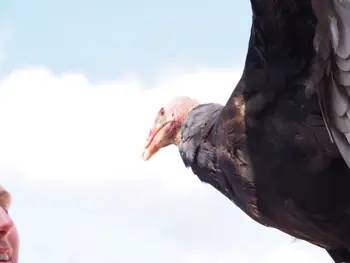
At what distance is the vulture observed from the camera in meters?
3.12

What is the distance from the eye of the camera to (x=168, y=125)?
4.21 metres

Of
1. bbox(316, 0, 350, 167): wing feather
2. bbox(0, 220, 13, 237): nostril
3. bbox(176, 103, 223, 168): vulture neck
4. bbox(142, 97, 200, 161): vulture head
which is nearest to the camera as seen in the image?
bbox(316, 0, 350, 167): wing feather

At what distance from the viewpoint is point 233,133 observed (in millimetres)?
3506

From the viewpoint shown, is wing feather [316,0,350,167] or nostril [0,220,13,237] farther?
nostril [0,220,13,237]

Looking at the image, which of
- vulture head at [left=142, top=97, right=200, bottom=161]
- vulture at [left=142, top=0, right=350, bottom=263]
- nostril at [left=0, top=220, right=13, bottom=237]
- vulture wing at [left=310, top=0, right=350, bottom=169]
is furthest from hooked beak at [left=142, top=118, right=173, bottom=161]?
vulture wing at [left=310, top=0, right=350, bottom=169]

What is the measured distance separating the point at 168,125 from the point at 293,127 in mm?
989

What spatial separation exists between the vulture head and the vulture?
1.78 ft

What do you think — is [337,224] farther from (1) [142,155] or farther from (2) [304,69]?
(1) [142,155]

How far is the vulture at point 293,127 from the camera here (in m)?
3.12

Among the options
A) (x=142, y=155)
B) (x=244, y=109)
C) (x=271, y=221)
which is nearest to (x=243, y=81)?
(x=244, y=109)

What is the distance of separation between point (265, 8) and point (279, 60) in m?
0.20

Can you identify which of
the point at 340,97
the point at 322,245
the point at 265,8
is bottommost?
the point at 322,245

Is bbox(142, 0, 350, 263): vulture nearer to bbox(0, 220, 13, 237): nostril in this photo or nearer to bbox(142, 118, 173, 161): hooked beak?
bbox(142, 118, 173, 161): hooked beak

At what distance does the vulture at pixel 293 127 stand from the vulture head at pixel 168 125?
543mm
